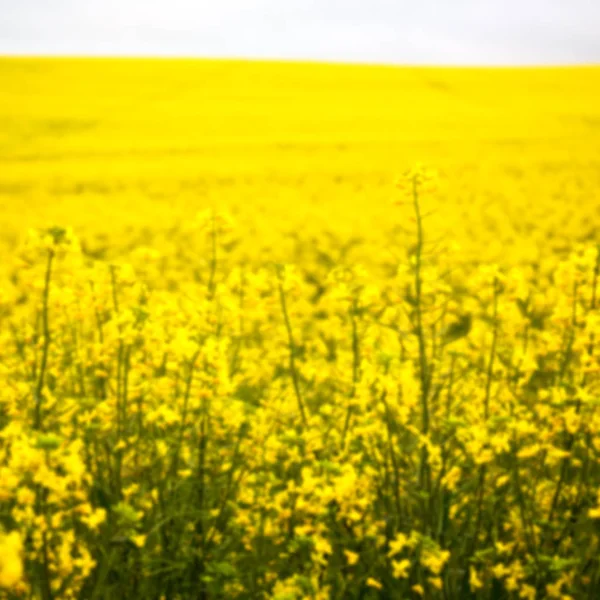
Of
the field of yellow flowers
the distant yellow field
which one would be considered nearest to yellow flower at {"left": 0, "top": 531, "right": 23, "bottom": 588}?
the field of yellow flowers

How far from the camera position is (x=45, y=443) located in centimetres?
178

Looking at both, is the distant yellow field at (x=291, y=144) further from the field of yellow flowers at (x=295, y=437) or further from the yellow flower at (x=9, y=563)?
the yellow flower at (x=9, y=563)

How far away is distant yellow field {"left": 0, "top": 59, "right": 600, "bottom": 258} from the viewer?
11320 mm

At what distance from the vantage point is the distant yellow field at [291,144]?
11.3m

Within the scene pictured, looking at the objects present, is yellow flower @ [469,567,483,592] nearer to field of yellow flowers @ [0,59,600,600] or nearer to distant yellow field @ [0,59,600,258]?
field of yellow flowers @ [0,59,600,600]

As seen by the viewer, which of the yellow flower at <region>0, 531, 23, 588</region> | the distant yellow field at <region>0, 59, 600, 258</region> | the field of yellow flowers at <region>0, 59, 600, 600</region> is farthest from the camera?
the distant yellow field at <region>0, 59, 600, 258</region>

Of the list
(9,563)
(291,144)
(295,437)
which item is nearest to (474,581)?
(295,437)

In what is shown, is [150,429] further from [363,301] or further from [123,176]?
[123,176]

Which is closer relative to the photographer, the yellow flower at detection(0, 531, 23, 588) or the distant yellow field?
the yellow flower at detection(0, 531, 23, 588)

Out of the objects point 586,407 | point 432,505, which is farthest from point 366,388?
point 586,407

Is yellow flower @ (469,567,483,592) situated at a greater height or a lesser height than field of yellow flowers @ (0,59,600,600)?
lesser

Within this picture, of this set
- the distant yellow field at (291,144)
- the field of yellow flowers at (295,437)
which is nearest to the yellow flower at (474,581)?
the field of yellow flowers at (295,437)

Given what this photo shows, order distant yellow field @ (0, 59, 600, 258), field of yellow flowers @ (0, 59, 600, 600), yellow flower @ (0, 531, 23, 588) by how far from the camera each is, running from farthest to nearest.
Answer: distant yellow field @ (0, 59, 600, 258), field of yellow flowers @ (0, 59, 600, 600), yellow flower @ (0, 531, 23, 588)

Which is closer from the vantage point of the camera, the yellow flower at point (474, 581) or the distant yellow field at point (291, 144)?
the yellow flower at point (474, 581)
